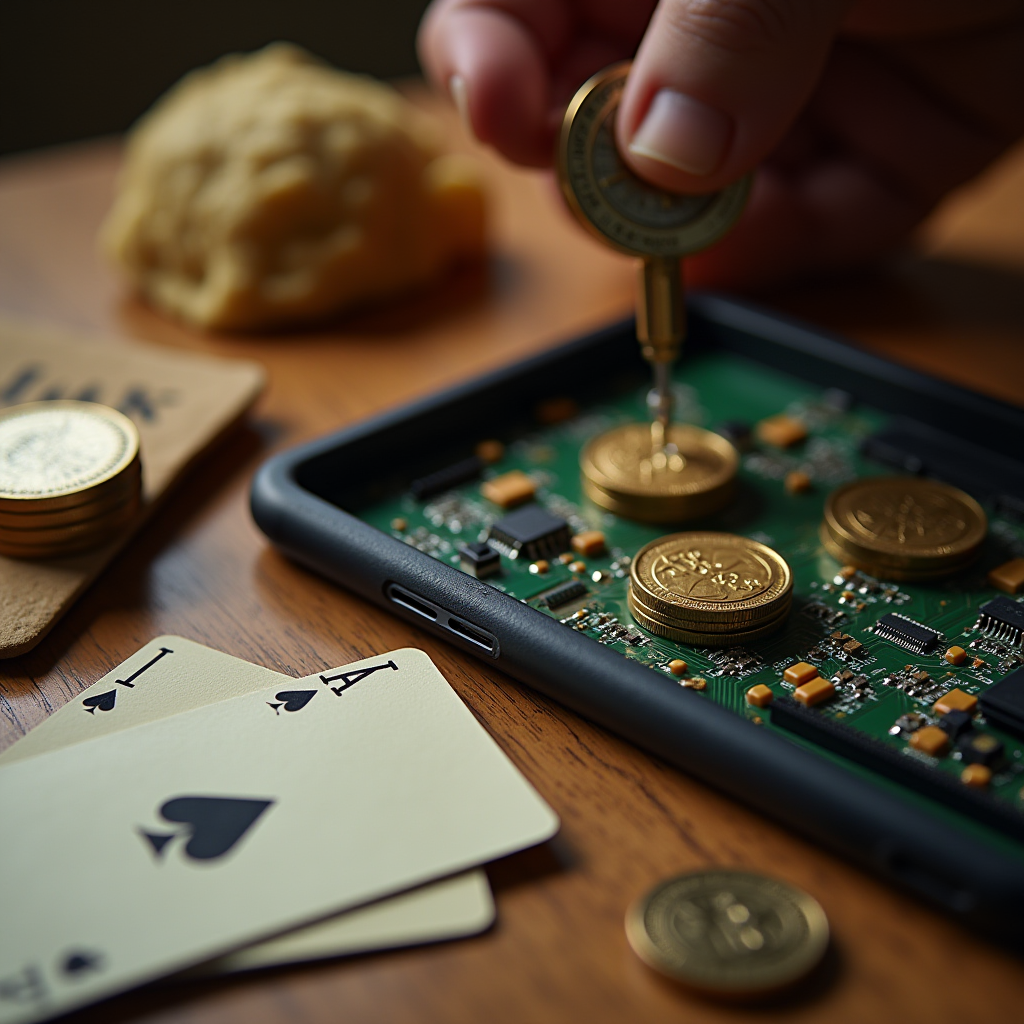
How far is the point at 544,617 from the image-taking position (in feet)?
2.71

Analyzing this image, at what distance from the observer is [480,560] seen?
93 centimetres

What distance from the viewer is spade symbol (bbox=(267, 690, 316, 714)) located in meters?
→ 0.81

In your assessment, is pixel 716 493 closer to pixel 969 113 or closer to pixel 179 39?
pixel 969 113

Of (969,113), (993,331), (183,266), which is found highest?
(969,113)

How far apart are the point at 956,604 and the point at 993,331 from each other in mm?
617

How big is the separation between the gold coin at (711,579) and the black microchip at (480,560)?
0.11 m

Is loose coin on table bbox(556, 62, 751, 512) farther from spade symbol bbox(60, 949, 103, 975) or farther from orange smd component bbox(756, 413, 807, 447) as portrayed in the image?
spade symbol bbox(60, 949, 103, 975)

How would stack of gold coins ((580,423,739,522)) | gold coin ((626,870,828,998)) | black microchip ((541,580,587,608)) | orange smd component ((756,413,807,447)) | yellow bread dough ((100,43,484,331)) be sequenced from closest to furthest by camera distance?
gold coin ((626,870,828,998))
black microchip ((541,580,587,608))
stack of gold coins ((580,423,739,522))
orange smd component ((756,413,807,447))
yellow bread dough ((100,43,484,331))

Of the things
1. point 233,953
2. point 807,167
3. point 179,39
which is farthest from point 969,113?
point 179,39

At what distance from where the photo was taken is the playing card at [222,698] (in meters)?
0.65

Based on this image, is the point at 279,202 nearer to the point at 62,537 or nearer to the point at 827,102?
the point at 62,537

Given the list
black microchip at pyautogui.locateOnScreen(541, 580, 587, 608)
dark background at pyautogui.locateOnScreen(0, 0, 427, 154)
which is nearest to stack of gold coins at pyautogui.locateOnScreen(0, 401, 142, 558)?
black microchip at pyautogui.locateOnScreen(541, 580, 587, 608)

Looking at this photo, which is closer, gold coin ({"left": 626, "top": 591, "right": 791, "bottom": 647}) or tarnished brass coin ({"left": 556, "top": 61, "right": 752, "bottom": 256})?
gold coin ({"left": 626, "top": 591, "right": 791, "bottom": 647})

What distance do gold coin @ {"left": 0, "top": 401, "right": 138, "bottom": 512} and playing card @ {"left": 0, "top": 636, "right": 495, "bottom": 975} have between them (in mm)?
169
